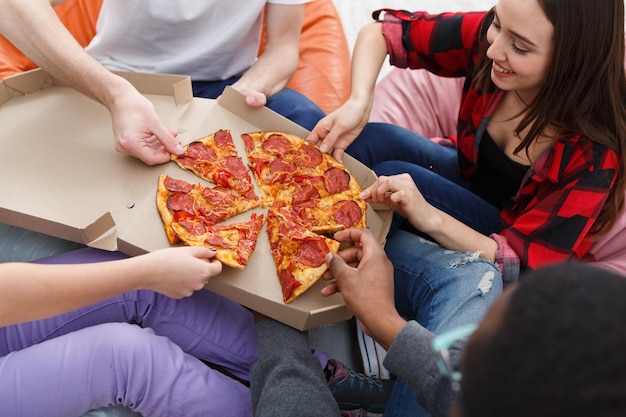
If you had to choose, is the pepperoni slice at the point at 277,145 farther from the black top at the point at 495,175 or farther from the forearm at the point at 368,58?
the black top at the point at 495,175

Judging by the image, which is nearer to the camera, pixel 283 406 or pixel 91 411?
pixel 283 406

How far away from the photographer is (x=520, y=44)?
4.02 ft

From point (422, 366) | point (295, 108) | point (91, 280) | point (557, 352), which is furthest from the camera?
point (295, 108)

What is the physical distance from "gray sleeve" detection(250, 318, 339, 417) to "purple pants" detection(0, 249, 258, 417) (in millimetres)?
76

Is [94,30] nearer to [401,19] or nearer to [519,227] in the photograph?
[401,19]

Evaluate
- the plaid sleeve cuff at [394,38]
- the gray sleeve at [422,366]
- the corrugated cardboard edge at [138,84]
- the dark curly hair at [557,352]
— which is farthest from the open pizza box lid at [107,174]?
the dark curly hair at [557,352]

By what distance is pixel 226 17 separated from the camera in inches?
64.5

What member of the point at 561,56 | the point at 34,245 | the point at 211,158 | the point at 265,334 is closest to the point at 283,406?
the point at 265,334

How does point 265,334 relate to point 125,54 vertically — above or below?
below

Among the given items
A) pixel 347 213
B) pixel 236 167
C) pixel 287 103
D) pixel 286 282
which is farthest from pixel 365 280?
pixel 287 103

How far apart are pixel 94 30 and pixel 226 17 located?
1.75ft

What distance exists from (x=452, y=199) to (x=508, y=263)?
0.27 meters

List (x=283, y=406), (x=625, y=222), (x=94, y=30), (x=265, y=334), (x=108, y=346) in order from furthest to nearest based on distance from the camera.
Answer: (x=94, y=30)
(x=625, y=222)
(x=265, y=334)
(x=108, y=346)
(x=283, y=406)

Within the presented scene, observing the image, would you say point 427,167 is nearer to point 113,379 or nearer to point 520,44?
point 520,44
